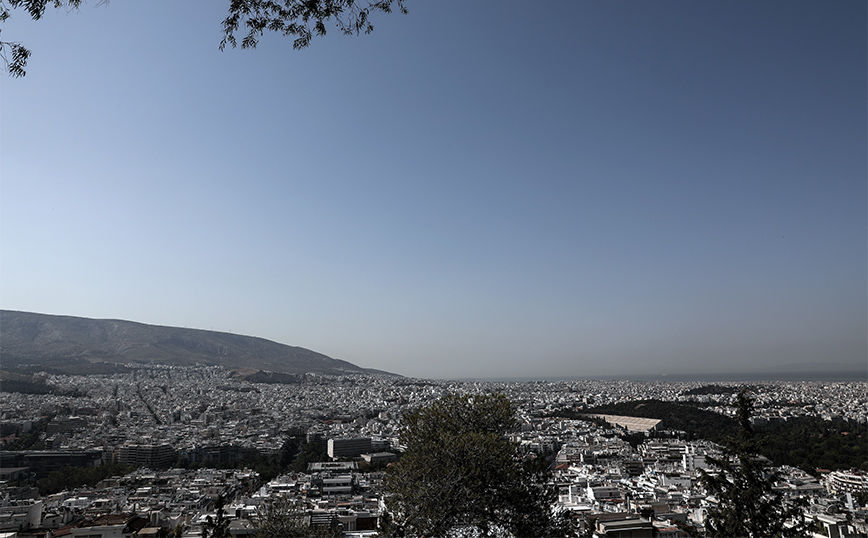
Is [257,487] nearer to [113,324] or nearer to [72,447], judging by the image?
[72,447]

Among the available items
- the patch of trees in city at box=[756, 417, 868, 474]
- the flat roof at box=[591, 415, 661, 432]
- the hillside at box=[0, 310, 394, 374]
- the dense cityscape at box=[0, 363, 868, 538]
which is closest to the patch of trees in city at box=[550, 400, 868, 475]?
the patch of trees in city at box=[756, 417, 868, 474]

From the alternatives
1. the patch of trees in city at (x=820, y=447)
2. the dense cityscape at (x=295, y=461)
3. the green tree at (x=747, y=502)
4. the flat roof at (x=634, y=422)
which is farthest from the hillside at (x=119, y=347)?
the patch of trees in city at (x=820, y=447)

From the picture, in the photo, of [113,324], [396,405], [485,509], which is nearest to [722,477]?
[485,509]

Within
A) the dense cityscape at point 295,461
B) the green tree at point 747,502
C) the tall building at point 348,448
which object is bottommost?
the tall building at point 348,448

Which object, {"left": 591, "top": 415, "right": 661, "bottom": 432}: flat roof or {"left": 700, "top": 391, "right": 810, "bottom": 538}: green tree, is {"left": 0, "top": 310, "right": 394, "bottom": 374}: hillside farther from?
{"left": 700, "top": 391, "right": 810, "bottom": 538}: green tree

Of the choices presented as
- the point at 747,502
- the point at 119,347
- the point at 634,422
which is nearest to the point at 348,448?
the point at 634,422

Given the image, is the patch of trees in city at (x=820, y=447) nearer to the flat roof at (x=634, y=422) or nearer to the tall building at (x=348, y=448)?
the flat roof at (x=634, y=422)

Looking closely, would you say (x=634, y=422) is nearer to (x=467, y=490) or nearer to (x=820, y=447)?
(x=820, y=447)
